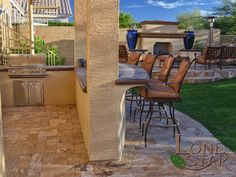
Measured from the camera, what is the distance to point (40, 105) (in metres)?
5.54

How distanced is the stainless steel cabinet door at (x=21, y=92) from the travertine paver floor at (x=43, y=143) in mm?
301

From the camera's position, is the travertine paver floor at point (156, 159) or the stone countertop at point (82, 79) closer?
the travertine paver floor at point (156, 159)

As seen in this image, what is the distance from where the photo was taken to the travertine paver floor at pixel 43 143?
9.25ft

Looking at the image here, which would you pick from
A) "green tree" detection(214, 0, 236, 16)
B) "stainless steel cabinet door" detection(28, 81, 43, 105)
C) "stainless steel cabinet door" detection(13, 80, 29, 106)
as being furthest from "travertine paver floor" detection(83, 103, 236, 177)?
"green tree" detection(214, 0, 236, 16)

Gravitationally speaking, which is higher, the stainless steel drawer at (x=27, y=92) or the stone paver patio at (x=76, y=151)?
the stainless steel drawer at (x=27, y=92)

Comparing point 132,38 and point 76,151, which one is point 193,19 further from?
point 76,151

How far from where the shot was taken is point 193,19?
17625 millimetres

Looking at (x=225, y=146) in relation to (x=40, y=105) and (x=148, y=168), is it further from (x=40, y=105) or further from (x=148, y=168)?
(x=40, y=105)

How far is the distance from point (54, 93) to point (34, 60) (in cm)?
145

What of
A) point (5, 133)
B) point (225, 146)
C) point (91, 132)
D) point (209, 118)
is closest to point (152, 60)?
point (209, 118)

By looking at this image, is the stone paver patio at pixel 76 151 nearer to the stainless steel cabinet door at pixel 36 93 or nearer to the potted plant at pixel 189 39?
the stainless steel cabinet door at pixel 36 93

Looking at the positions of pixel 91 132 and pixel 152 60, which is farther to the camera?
pixel 152 60

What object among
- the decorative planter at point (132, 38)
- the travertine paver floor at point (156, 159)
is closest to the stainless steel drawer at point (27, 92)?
the travertine paver floor at point (156, 159)

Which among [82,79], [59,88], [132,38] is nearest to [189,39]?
[132,38]
